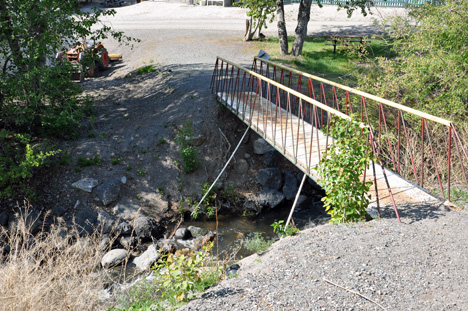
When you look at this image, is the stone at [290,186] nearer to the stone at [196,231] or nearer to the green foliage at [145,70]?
the stone at [196,231]

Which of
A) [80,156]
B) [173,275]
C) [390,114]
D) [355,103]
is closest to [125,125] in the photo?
[80,156]

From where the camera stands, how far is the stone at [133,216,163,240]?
32.4ft

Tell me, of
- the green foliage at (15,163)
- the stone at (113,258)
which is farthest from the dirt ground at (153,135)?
the stone at (113,258)

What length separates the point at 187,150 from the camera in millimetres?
11148

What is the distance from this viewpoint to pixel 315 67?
630 inches

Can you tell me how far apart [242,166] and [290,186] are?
1.39m

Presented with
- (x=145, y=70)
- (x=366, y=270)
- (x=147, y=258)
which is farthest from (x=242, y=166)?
(x=366, y=270)

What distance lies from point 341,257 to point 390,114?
584 cm

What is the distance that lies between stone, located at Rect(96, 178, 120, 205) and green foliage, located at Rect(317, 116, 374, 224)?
6060 mm

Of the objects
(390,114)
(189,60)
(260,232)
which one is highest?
(189,60)

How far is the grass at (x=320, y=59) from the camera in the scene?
15.6 metres

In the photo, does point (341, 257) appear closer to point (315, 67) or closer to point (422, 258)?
point (422, 258)

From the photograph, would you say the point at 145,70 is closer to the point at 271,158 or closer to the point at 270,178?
the point at 271,158

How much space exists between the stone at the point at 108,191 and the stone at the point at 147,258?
1.97 metres
